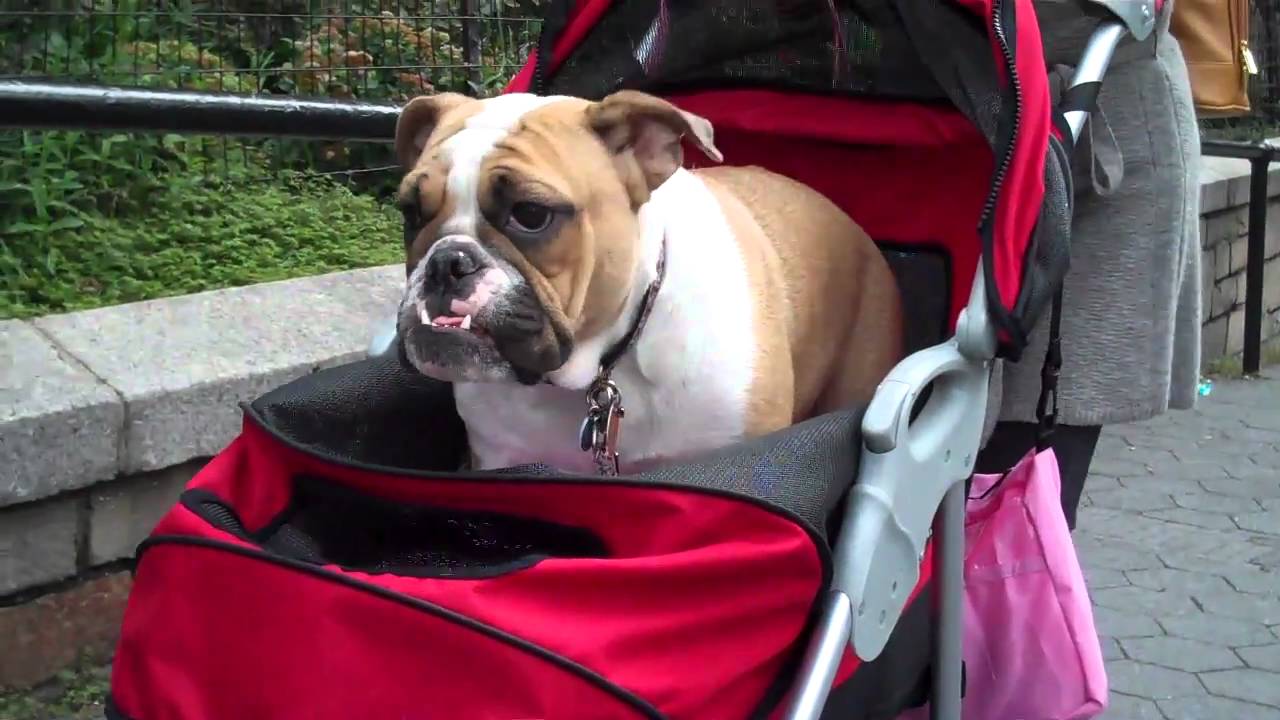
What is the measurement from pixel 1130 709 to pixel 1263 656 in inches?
19.4

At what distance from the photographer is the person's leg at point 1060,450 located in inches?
106

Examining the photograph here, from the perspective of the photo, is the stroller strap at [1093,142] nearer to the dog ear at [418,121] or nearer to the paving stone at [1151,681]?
the dog ear at [418,121]

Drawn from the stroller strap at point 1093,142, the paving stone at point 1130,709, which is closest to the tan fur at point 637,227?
the stroller strap at point 1093,142

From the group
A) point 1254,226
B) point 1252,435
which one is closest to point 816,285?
point 1252,435

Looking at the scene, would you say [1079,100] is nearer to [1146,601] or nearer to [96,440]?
[1146,601]

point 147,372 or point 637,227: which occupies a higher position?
point 637,227

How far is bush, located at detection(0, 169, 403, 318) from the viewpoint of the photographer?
350cm

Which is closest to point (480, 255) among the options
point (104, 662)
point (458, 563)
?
point (458, 563)

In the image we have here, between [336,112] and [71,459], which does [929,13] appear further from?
[71,459]

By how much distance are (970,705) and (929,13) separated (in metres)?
1.29

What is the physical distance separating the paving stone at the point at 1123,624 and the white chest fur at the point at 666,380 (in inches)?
72.7

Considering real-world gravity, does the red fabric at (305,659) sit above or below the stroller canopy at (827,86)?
below

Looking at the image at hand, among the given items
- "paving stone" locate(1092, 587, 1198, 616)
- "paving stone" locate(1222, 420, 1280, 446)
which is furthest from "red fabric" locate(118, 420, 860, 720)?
"paving stone" locate(1222, 420, 1280, 446)

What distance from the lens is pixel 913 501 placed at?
6.24 ft
